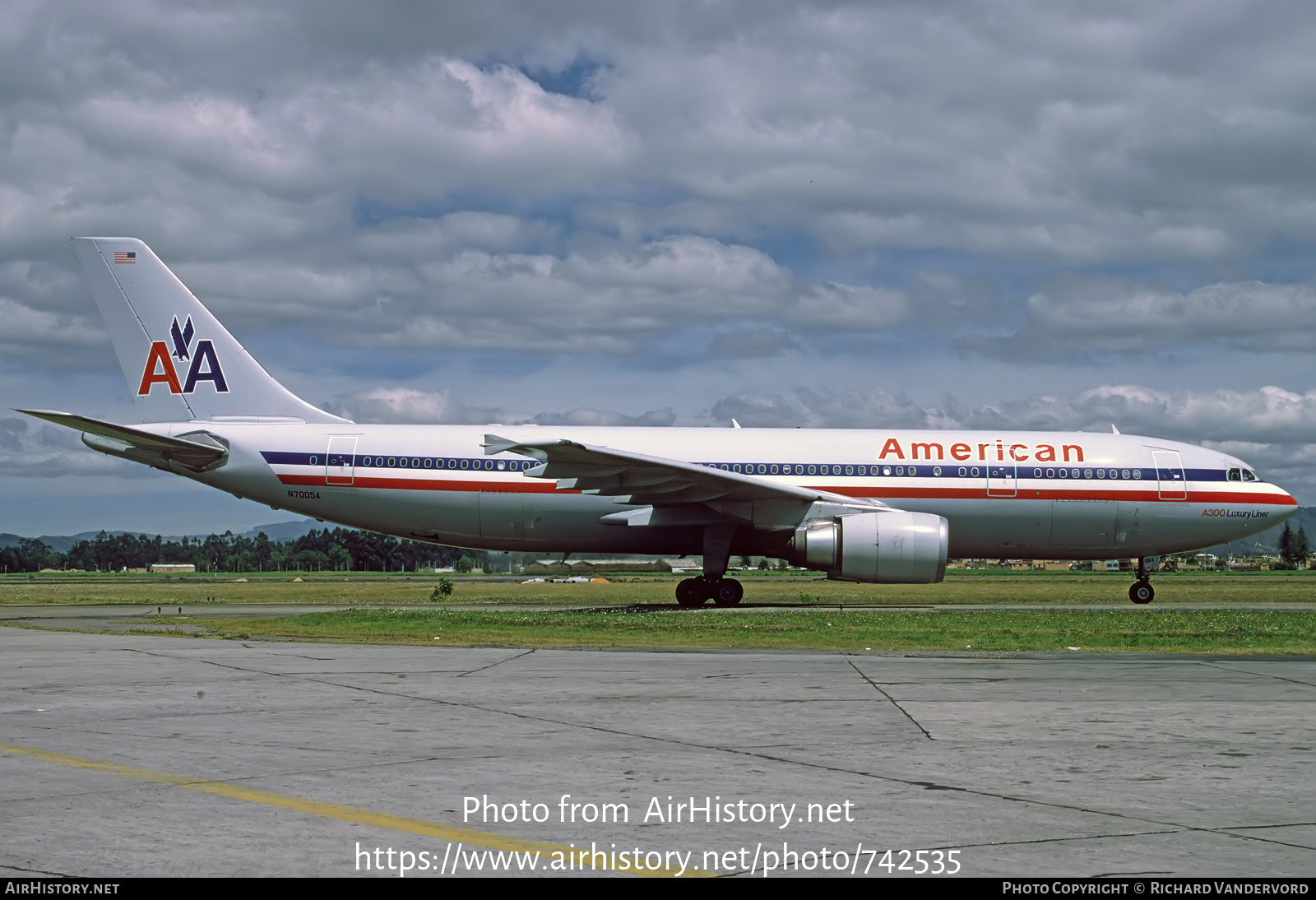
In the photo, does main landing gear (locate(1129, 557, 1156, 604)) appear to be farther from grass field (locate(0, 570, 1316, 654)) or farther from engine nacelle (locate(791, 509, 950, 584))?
engine nacelle (locate(791, 509, 950, 584))

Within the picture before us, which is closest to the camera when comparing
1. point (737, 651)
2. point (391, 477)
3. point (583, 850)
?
point (583, 850)

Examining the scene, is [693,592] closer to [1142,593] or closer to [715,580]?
[715,580]

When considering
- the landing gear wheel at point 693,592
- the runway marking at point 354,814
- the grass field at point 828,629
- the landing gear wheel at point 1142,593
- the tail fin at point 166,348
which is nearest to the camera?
the runway marking at point 354,814

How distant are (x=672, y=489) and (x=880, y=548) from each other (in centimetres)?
420

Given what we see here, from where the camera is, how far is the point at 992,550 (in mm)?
24047

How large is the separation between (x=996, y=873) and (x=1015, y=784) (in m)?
1.57

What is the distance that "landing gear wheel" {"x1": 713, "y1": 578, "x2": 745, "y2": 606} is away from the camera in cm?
2316

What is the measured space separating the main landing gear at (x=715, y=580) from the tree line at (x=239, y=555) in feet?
341

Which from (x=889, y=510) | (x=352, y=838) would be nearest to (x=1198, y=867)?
(x=352, y=838)

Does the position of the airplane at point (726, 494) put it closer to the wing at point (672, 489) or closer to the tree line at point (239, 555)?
the wing at point (672, 489)

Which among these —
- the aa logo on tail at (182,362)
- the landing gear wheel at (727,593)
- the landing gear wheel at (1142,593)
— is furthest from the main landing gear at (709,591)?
the aa logo on tail at (182,362)

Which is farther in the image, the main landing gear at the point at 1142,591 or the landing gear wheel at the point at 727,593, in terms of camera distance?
the main landing gear at the point at 1142,591

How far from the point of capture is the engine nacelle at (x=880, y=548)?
2091 centimetres

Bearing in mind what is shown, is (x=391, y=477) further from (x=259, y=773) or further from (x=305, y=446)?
(x=259, y=773)
